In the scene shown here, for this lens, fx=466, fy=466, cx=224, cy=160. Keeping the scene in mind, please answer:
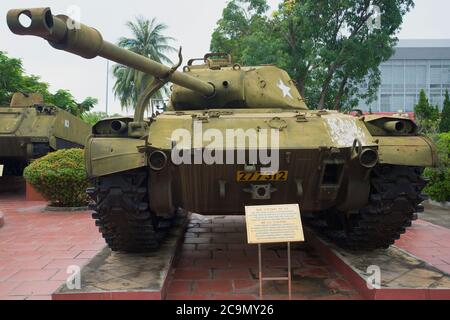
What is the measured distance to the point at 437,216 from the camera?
9.13 meters

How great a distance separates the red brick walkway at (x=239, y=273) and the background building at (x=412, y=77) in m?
44.9

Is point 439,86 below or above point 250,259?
above

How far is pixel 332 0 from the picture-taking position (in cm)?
1568

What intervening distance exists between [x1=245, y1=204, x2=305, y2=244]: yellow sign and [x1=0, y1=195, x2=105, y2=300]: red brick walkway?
2.03 m

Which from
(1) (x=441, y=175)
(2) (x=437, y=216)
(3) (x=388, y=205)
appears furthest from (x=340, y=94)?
(3) (x=388, y=205)

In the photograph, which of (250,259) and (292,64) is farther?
(292,64)

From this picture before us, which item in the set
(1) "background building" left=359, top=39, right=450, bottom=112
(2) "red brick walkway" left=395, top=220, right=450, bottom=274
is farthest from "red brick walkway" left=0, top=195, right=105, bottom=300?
(1) "background building" left=359, top=39, right=450, bottom=112

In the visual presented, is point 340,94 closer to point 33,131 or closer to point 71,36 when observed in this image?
point 33,131

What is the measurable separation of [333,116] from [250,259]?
2.01 metres

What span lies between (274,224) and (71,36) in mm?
2088

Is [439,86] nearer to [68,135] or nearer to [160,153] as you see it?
[68,135]

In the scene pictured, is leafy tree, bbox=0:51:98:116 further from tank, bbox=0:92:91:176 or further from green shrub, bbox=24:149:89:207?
green shrub, bbox=24:149:89:207

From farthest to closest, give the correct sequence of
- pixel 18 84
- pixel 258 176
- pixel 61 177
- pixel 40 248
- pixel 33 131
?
pixel 18 84
pixel 33 131
pixel 61 177
pixel 40 248
pixel 258 176
